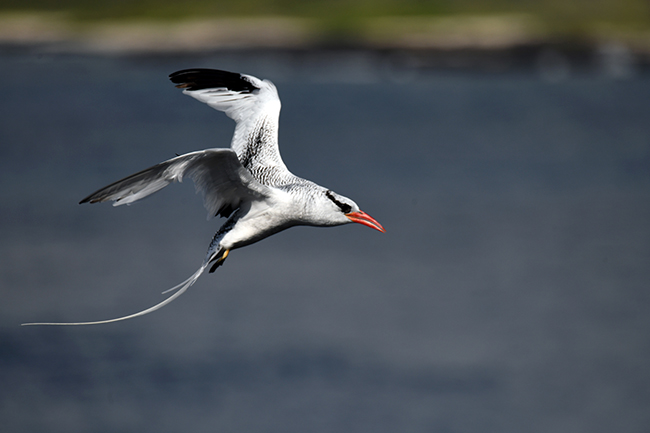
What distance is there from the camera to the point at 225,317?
22.1 meters

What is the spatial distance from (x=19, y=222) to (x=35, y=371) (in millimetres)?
8901

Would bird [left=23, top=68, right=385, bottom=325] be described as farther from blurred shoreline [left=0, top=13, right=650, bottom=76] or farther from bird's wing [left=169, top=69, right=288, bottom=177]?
blurred shoreline [left=0, top=13, right=650, bottom=76]

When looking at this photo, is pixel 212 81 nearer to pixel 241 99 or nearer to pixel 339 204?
pixel 241 99

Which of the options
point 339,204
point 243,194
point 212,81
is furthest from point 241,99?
point 339,204

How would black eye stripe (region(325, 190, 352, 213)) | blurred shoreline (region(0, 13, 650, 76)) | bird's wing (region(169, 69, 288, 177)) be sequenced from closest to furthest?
black eye stripe (region(325, 190, 352, 213)) → bird's wing (region(169, 69, 288, 177)) → blurred shoreline (region(0, 13, 650, 76))

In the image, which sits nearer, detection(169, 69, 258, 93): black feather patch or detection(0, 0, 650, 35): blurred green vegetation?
detection(169, 69, 258, 93): black feather patch

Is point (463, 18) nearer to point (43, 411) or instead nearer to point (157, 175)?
point (43, 411)

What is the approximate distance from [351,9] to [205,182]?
192ft

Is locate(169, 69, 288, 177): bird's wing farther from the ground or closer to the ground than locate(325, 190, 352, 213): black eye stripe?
farther from the ground

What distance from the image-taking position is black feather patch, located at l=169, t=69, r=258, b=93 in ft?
36.0

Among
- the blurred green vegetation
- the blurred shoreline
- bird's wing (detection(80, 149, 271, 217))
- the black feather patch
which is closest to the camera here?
bird's wing (detection(80, 149, 271, 217))

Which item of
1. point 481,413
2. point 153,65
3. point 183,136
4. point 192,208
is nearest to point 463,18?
point 153,65

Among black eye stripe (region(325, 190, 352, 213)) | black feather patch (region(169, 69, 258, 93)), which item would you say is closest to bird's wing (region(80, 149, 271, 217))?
black eye stripe (region(325, 190, 352, 213))

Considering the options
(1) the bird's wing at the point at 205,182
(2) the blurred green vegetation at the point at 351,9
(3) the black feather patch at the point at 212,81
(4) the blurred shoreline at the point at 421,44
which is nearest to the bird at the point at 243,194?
(1) the bird's wing at the point at 205,182
